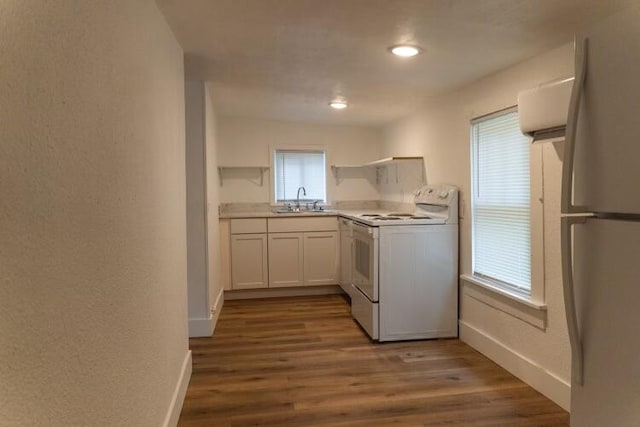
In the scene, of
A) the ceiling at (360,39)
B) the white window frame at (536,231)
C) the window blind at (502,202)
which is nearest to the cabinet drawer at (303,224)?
the ceiling at (360,39)

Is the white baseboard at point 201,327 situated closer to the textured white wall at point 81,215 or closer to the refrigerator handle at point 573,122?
the textured white wall at point 81,215

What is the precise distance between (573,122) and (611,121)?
4.8 inches

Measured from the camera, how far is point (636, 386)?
106cm

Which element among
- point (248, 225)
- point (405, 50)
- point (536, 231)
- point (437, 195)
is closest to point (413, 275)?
point (437, 195)

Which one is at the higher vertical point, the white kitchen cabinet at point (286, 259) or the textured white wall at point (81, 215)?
the textured white wall at point (81, 215)

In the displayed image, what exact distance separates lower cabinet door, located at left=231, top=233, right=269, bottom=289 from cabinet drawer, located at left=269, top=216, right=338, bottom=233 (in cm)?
18

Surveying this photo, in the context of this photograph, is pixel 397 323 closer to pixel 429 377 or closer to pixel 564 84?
pixel 429 377

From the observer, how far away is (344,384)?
2555mm

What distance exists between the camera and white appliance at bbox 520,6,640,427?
1.07 m

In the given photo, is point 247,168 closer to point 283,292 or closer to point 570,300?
point 283,292

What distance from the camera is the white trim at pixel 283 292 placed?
15.2 ft

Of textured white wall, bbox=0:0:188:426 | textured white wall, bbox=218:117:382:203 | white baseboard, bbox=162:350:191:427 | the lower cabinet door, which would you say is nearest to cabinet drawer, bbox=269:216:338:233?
the lower cabinet door

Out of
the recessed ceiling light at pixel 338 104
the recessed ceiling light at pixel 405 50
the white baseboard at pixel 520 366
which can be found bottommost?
the white baseboard at pixel 520 366

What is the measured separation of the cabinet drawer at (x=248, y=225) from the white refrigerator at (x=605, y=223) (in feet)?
11.6
